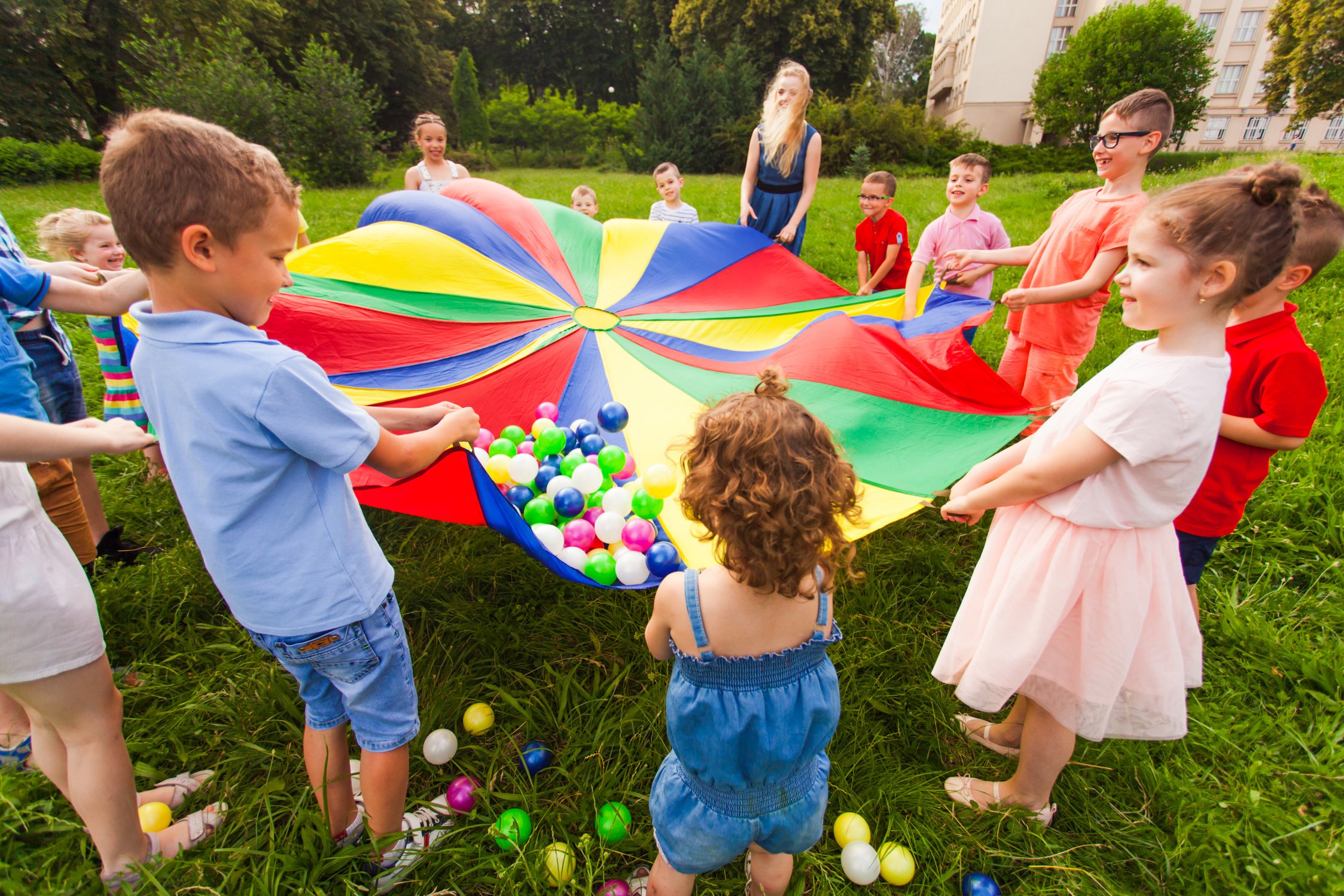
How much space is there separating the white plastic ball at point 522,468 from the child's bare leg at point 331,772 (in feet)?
3.39

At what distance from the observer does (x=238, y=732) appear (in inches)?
74.8

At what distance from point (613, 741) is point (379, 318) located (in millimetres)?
2066

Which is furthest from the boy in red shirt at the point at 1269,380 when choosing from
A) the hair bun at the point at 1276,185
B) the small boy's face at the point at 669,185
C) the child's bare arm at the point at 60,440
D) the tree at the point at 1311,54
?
the tree at the point at 1311,54

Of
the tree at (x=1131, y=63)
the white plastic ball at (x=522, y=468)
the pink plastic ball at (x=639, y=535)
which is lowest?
the pink plastic ball at (x=639, y=535)

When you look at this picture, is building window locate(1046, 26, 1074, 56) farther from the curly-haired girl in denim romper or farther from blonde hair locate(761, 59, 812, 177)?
the curly-haired girl in denim romper

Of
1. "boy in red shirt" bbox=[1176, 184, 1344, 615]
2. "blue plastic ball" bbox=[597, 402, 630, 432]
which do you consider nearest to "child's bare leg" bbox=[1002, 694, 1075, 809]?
"boy in red shirt" bbox=[1176, 184, 1344, 615]

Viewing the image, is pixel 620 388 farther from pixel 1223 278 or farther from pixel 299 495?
pixel 1223 278

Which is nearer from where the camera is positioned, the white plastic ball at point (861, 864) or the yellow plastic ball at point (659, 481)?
the white plastic ball at point (861, 864)

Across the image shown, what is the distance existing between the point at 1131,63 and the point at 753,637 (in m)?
25.3

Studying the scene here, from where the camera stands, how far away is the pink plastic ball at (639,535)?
2.12m

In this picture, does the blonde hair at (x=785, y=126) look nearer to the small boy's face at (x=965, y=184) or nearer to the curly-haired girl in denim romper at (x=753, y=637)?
the small boy's face at (x=965, y=184)

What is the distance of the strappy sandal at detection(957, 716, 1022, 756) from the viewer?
194 centimetres

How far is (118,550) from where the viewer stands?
2580 mm

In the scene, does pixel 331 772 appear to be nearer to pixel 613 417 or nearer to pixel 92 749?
pixel 92 749
